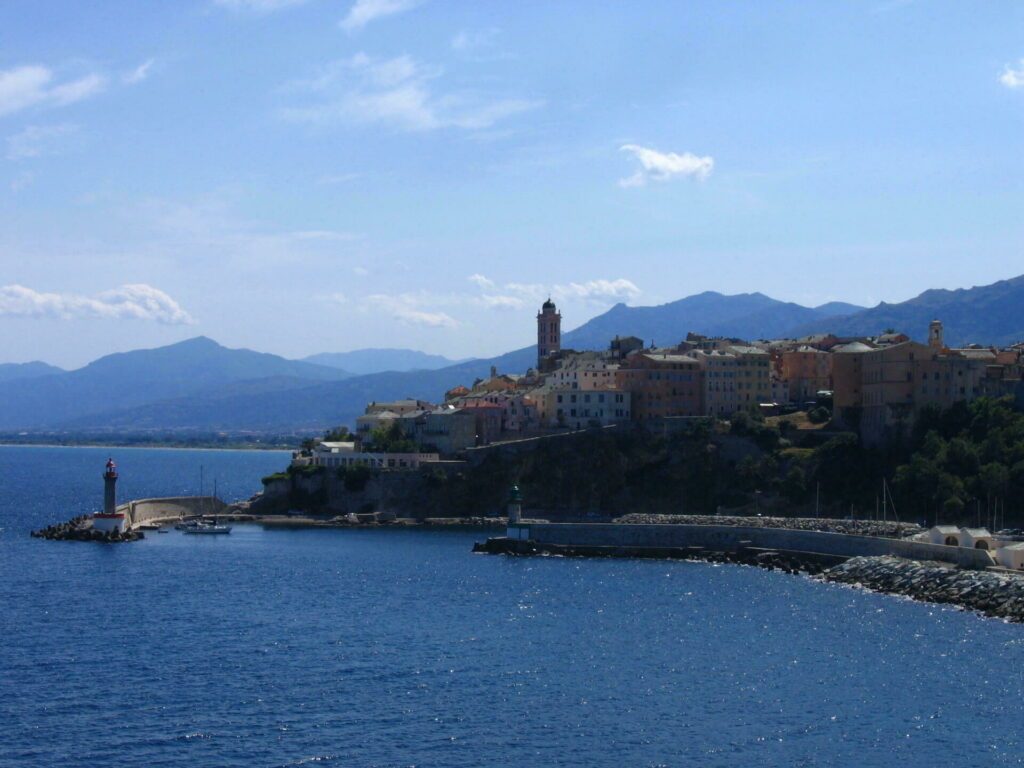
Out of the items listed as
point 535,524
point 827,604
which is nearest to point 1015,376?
point 535,524

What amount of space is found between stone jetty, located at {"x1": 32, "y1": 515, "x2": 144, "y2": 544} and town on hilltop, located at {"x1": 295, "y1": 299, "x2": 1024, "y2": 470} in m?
24.7

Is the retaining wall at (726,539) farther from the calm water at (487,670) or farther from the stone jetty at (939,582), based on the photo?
the calm water at (487,670)

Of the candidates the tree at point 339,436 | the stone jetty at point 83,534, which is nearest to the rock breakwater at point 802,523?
the stone jetty at point 83,534

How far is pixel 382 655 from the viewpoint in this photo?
183ft

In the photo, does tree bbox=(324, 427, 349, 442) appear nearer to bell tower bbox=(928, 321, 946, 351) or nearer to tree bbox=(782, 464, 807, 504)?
tree bbox=(782, 464, 807, 504)

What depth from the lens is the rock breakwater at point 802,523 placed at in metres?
87.4

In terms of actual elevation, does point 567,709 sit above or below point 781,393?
below

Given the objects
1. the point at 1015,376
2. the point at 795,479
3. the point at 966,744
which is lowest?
the point at 966,744

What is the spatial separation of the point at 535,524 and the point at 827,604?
31679 millimetres

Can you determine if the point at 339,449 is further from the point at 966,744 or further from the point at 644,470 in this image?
the point at 966,744

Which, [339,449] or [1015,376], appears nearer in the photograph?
[1015,376]

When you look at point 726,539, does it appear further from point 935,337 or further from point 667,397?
point 935,337

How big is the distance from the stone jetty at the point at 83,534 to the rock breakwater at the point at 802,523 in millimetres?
34302

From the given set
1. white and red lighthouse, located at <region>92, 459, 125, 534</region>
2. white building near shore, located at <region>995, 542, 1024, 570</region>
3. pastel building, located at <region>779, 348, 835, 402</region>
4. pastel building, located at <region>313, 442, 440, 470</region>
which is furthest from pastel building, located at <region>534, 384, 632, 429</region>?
white building near shore, located at <region>995, 542, 1024, 570</region>
